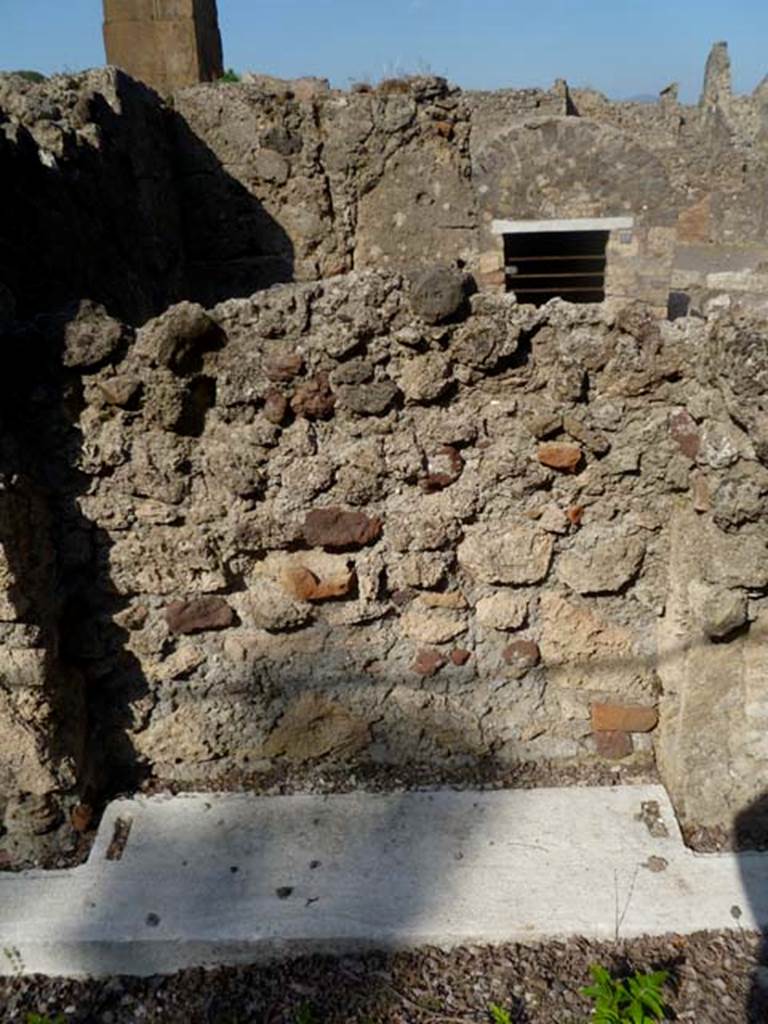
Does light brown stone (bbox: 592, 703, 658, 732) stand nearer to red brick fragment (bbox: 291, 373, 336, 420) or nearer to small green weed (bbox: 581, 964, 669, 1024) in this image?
small green weed (bbox: 581, 964, 669, 1024)

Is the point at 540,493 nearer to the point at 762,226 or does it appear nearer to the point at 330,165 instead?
the point at 330,165

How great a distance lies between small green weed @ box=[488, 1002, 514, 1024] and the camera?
1.80 metres

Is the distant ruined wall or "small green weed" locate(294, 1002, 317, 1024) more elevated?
the distant ruined wall

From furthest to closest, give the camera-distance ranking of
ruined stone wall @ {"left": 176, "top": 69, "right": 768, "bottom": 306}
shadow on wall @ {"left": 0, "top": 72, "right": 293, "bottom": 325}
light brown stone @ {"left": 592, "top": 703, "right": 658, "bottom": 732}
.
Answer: ruined stone wall @ {"left": 176, "top": 69, "right": 768, "bottom": 306}, shadow on wall @ {"left": 0, "top": 72, "right": 293, "bottom": 325}, light brown stone @ {"left": 592, "top": 703, "right": 658, "bottom": 732}

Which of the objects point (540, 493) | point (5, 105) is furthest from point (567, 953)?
point (5, 105)

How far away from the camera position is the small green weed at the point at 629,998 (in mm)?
1758

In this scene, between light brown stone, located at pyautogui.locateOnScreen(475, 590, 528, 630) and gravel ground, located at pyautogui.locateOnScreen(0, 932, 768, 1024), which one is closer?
gravel ground, located at pyautogui.locateOnScreen(0, 932, 768, 1024)

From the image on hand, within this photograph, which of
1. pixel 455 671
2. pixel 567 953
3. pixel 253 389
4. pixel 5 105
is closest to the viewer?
pixel 567 953

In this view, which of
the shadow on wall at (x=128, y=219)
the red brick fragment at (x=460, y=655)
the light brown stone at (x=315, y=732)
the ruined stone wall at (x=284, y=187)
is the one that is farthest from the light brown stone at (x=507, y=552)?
the ruined stone wall at (x=284, y=187)

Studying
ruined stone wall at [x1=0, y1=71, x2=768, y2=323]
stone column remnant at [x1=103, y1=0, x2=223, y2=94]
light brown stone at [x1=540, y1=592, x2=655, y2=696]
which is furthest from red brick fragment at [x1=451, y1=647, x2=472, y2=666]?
stone column remnant at [x1=103, y1=0, x2=223, y2=94]

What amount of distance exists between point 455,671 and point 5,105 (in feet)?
10.1

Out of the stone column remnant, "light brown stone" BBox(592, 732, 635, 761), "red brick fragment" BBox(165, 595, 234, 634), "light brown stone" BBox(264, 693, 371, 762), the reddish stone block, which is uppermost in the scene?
the stone column remnant

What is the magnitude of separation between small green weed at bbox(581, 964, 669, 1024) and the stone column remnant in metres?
6.71

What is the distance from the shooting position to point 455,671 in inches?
95.7
